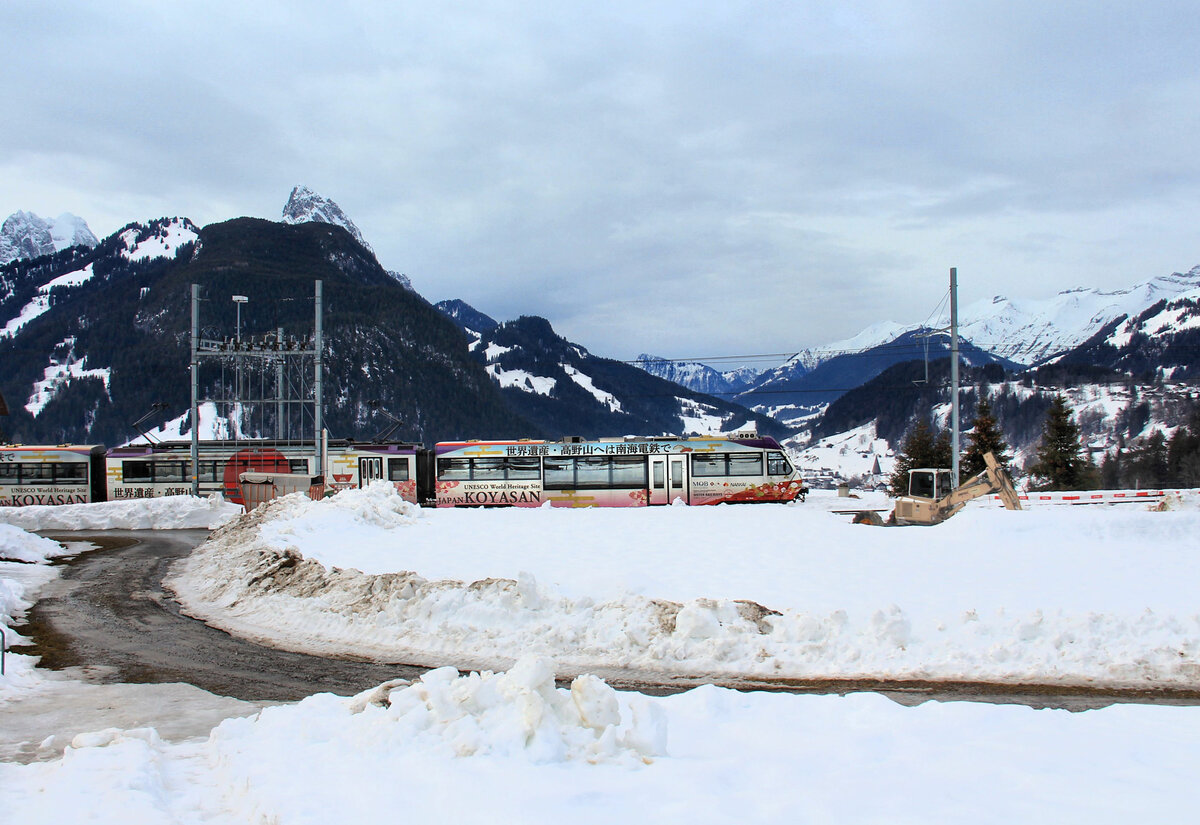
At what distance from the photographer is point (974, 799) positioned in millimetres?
4277

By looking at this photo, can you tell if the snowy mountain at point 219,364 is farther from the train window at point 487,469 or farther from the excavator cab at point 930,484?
the excavator cab at point 930,484

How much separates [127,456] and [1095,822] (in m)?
42.9

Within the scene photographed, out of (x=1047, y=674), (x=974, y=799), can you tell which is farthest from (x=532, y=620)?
(x=974, y=799)

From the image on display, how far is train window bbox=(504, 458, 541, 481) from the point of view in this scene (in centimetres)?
3203

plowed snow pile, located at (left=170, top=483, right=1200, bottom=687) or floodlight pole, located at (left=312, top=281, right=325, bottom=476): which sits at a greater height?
floodlight pole, located at (left=312, top=281, right=325, bottom=476)

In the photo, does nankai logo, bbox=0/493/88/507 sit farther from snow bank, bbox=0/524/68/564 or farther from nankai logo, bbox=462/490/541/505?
nankai logo, bbox=462/490/541/505

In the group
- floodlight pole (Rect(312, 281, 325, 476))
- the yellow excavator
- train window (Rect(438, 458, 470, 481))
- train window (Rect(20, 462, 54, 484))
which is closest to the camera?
the yellow excavator

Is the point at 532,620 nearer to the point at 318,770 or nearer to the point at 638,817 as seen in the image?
the point at 318,770

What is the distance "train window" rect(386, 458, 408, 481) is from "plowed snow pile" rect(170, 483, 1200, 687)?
16.8 metres

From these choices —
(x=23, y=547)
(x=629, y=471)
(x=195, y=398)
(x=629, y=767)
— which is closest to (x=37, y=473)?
(x=195, y=398)

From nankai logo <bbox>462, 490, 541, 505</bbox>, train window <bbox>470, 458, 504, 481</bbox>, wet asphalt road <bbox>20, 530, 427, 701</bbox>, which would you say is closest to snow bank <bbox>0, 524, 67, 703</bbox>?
wet asphalt road <bbox>20, 530, 427, 701</bbox>

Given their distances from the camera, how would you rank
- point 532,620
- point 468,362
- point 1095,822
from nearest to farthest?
1. point 1095,822
2. point 532,620
3. point 468,362

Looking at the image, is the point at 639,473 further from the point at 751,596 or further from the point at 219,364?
the point at 219,364

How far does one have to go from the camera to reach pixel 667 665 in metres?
9.52
